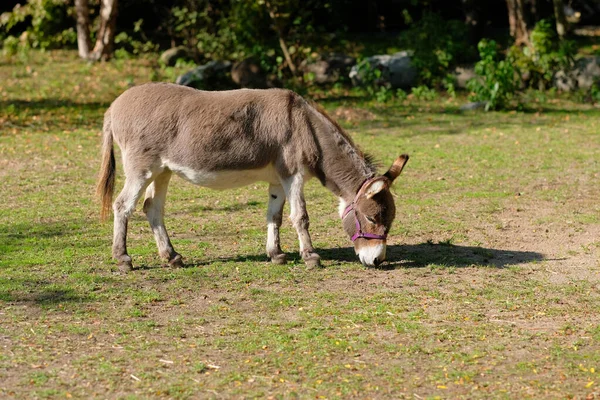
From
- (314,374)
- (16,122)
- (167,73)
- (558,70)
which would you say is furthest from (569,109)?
(314,374)

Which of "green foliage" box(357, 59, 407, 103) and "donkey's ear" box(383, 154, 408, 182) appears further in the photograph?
"green foliage" box(357, 59, 407, 103)

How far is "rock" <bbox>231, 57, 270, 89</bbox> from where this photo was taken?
20.3m

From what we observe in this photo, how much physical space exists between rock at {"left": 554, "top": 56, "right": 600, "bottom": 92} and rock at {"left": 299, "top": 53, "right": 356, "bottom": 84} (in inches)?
196

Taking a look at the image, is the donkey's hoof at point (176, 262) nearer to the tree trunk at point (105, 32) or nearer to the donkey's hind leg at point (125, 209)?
the donkey's hind leg at point (125, 209)

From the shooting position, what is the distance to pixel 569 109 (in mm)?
18719

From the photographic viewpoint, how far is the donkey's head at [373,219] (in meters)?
8.20

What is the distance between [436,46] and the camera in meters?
21.1

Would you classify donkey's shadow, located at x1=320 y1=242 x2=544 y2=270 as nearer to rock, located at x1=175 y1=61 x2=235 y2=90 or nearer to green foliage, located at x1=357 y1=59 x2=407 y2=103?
green foliage, located at x1=357 y1=59 x2=407 y2=103

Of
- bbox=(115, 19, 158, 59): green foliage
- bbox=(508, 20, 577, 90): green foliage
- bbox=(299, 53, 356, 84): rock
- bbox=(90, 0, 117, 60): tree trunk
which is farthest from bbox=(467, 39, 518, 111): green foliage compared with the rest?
bbox=(115, 19, 158, 59): green foliage

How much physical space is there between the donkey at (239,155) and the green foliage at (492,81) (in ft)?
33.9

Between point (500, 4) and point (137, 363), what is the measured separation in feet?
78.1

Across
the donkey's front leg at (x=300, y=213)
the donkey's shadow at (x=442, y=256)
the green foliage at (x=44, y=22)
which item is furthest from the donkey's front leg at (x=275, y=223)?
the green foliage at (x=44, y=22)

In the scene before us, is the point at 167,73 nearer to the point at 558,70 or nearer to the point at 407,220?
the point at 558,70

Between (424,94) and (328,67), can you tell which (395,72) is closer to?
(424,94)
